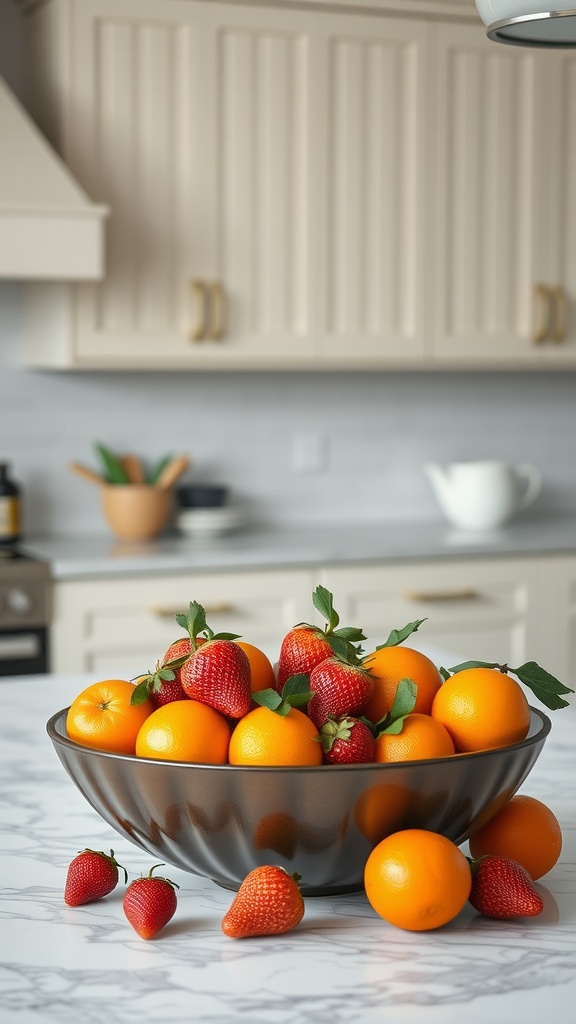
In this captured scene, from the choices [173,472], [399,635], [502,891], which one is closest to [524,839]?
[502,891]

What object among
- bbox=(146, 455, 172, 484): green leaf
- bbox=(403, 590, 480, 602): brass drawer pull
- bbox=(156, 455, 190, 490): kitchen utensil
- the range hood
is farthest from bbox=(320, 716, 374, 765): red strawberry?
bbox=(146, 455, 172, 484): green leaf

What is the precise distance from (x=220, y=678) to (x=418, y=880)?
21 cm

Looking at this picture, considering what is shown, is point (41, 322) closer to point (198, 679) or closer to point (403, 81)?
point (403, 81)

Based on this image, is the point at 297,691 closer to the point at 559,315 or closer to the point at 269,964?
the point at 269,964

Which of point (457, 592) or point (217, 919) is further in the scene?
point (457, 592)

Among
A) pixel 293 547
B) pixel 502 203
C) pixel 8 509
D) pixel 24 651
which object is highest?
pixel 502 203

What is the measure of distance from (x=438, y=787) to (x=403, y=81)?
295 centimetres

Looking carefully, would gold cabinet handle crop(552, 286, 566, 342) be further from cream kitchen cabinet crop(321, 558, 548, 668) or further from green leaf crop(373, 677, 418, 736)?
green leaf crop(373, 677, 418, 736)

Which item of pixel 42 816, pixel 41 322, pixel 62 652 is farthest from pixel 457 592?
pixel 42 816

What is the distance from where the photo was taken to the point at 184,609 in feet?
10.4

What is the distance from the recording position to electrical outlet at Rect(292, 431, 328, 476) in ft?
13.0

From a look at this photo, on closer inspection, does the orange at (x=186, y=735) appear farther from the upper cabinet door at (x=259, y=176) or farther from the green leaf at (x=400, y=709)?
the upper cabinet door at (x=259, y=176)

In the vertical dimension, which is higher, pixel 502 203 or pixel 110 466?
pixel 502 203

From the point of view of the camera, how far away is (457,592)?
3.45 meters
